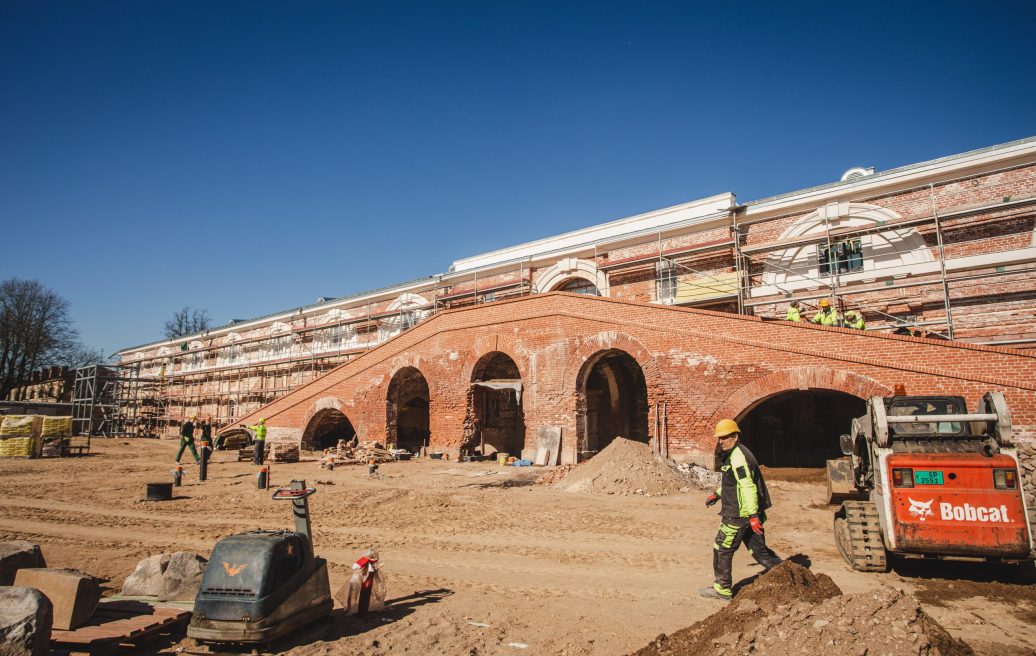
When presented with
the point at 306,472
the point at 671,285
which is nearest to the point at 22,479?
the point at 306,472

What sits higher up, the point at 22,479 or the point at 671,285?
the point at 671,285

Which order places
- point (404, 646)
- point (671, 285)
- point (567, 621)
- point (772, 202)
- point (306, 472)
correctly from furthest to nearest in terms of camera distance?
point (671, 285)
point (772, 202)
point (306, 472)
point (567, 621)
point (404, 646)

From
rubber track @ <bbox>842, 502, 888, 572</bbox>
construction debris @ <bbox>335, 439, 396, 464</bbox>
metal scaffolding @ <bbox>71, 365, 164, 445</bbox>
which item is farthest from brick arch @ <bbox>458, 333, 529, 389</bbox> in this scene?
metal scaffolding @ <bbox>71, 365, 164, 445</bbox>

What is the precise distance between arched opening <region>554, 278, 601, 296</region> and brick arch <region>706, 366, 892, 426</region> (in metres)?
9.42

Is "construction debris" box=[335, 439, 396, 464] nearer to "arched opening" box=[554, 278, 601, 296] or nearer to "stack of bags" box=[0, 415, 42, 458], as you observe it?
"arched opening" box=[554, 278, 601, 296]

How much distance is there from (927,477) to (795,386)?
780 centimetres

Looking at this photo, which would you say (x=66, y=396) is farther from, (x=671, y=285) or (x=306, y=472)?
(x=671, y=285)

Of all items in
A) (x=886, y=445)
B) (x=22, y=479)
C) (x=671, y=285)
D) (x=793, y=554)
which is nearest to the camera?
(x=886, y=445)

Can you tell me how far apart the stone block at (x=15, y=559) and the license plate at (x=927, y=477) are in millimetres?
9052

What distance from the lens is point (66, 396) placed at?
4434 cm

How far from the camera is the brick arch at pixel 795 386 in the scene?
42.0 ft

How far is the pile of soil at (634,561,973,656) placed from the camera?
370 cm

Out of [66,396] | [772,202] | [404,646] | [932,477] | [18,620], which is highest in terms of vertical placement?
[772,202]

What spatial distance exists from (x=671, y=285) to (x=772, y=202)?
Result: 4330 mm
